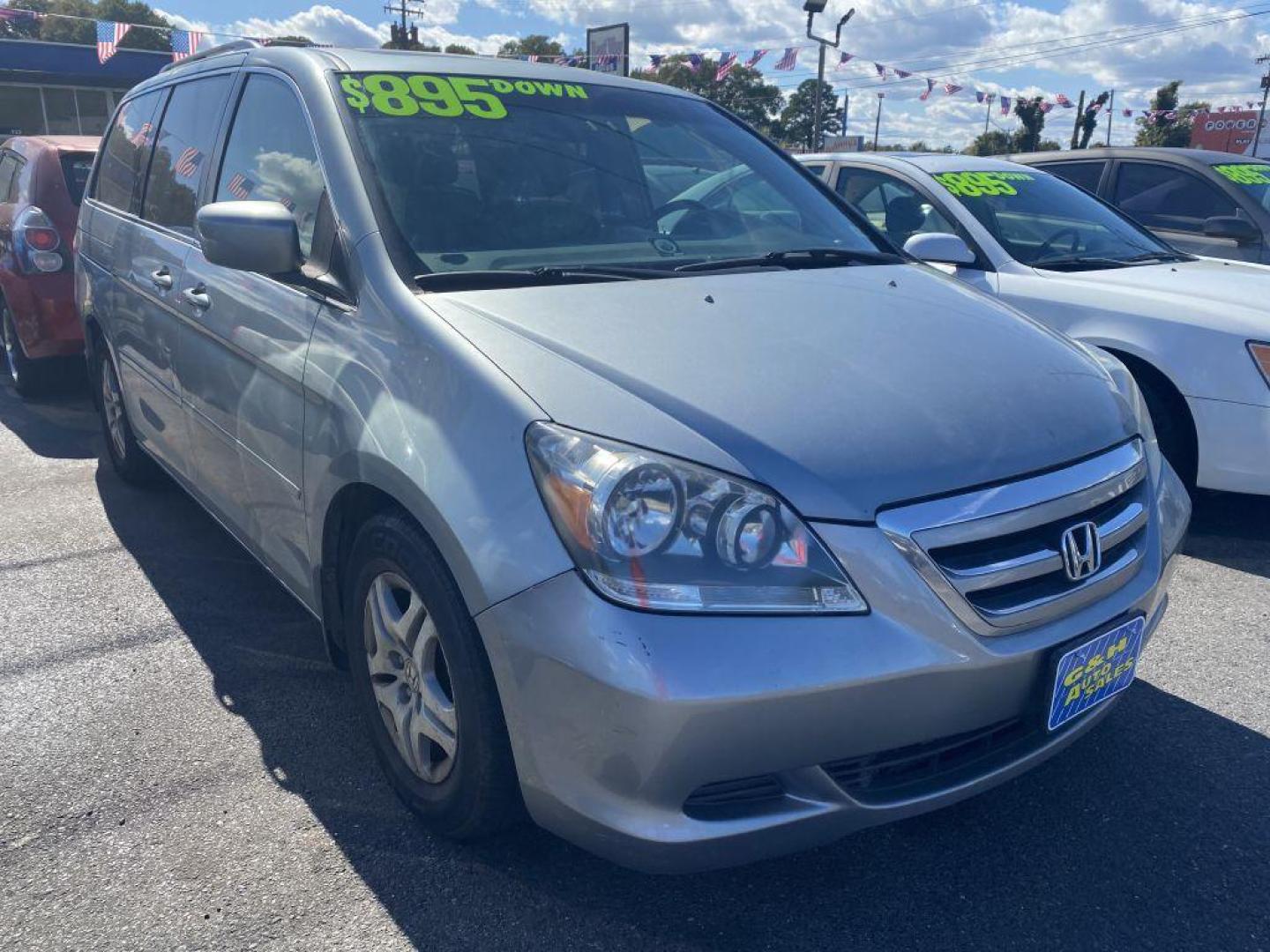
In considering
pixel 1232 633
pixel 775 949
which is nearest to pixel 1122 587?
pixel 775 949

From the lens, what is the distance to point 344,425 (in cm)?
234

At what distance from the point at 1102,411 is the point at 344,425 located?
173cm

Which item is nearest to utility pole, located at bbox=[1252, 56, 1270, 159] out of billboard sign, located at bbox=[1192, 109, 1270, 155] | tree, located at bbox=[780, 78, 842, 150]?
billboard sign, located at bbox=[1192, 109, 1270, 155]

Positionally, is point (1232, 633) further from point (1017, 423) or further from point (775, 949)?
point (775, 949)

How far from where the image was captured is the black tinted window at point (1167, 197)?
6691mm

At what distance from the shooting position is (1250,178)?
6.79m

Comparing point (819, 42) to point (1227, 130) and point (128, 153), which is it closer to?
point (128, 153)

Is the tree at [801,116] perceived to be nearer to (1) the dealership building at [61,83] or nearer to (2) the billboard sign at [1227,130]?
(2) the billboard sign at [1227,130]

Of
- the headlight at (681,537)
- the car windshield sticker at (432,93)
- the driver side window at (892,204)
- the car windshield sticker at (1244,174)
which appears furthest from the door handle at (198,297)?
the car windshield sticker at (1244,174)

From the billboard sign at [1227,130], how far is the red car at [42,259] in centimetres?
5106

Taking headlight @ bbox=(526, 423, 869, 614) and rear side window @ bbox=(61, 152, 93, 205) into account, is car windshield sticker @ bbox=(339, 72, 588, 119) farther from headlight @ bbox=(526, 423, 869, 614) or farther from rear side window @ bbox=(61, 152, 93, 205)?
rear side window @ bbox=(61, 152, 93, 205)

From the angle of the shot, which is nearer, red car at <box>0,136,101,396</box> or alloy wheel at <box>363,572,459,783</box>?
alloy wheel at <box>363,572,459,783</box>

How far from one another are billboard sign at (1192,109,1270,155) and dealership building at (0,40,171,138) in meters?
43.6

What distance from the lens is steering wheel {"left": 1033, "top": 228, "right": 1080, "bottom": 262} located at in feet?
16.7
